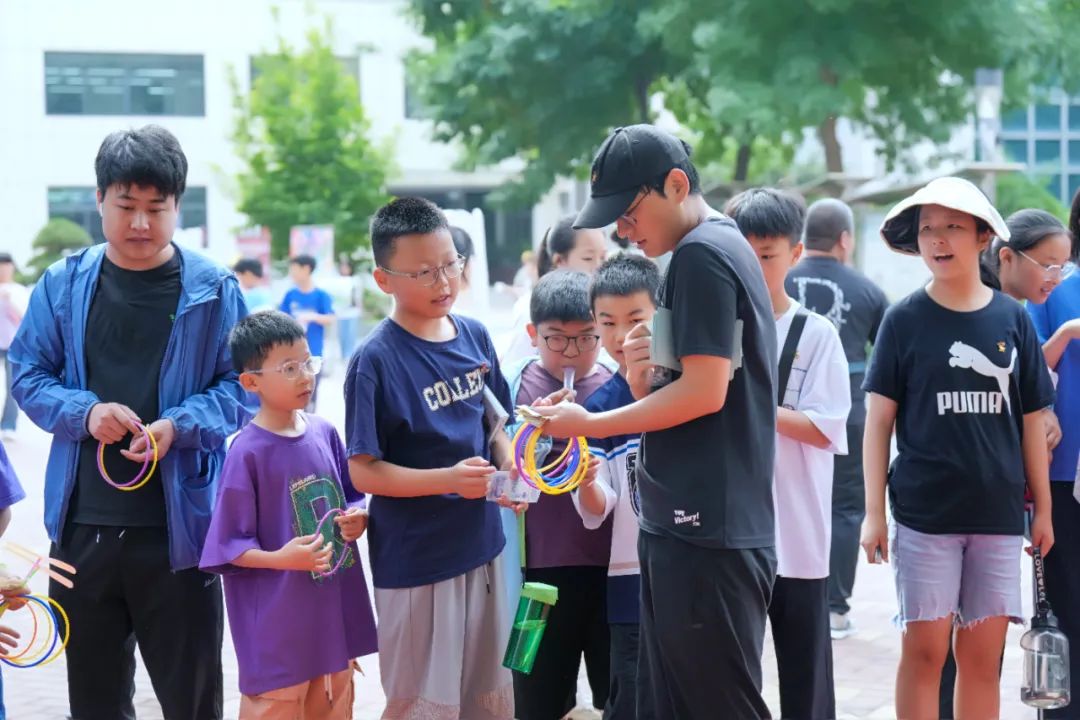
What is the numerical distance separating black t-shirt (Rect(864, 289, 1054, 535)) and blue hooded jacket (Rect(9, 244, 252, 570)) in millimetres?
2168

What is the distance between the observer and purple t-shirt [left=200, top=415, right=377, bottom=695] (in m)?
4.07

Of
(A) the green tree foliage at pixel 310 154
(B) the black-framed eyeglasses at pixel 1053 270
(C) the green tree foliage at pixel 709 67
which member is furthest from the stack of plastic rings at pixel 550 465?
(A) the green tree foliage at pixel 310 154

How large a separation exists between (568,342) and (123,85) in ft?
130

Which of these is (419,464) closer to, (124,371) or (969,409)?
(124,371)

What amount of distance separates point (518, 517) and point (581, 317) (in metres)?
0.72

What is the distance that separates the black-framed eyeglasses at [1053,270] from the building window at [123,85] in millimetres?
39799

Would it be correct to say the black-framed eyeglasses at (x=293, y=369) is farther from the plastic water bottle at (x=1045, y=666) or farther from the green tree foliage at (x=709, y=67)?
the green tree foliage at (x=709, y=67)

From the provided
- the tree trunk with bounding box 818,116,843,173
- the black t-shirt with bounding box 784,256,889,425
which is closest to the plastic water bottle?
the black t-shirt with bounding box 784,256,889,425

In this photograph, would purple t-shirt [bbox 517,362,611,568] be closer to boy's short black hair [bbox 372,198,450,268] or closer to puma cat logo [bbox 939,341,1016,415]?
boy's short black hair [bbox 372,198,450,268]

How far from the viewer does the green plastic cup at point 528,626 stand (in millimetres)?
4180

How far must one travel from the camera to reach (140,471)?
161 inches

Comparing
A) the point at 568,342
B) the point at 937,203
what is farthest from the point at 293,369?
the point at 937,203

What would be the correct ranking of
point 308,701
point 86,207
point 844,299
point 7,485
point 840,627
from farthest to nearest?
1. point 86,207
2. point 844,299
3. point 840,627
4. point 308,701
5. point 7,485

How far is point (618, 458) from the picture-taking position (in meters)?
4.60
